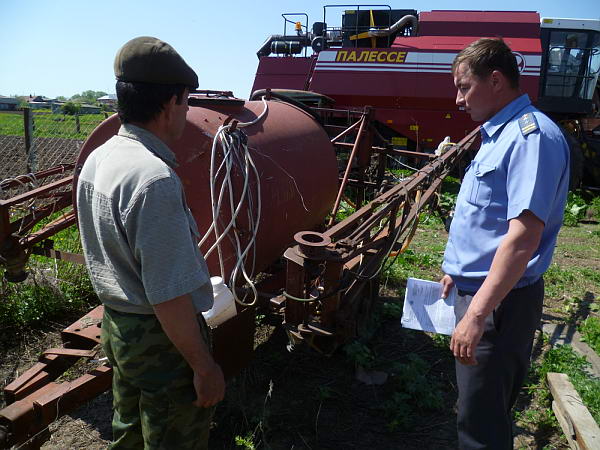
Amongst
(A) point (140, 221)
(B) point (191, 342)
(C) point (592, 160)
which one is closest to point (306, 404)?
(B) point (191, 342)

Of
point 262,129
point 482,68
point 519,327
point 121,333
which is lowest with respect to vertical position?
point 519,327

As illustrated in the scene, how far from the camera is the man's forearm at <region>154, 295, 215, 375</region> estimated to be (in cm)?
151

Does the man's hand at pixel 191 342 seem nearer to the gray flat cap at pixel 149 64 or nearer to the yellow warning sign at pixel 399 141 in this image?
the gray flat cap at pixel 149 64

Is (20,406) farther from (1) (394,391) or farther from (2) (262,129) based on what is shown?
(1) (394,391)

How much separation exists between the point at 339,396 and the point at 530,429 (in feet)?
4.17

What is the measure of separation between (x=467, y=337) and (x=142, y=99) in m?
1.45

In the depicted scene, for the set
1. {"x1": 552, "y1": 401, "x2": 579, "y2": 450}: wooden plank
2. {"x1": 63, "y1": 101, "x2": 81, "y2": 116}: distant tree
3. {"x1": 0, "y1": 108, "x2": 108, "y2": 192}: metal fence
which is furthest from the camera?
{"x1": 63, "y1": 101, "x2": 81, "y2": 116}: distant tree

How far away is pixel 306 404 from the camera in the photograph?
325cm

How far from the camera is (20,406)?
2.10 m

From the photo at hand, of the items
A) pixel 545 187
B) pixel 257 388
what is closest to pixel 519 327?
pixel 545 187

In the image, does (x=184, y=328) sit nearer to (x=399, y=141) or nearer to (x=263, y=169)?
(x=263, y=169)

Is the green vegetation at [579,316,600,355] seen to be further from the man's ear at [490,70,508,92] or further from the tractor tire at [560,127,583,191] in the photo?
the tractor tire at [560,127,583,191]

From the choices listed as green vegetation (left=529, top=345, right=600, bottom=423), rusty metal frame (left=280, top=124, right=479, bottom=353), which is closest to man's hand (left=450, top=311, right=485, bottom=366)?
rusty metal frame (left=280, top=124, right=479, bottom=353)

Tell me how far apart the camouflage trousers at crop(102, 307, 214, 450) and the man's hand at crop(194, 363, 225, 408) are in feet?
0.24
